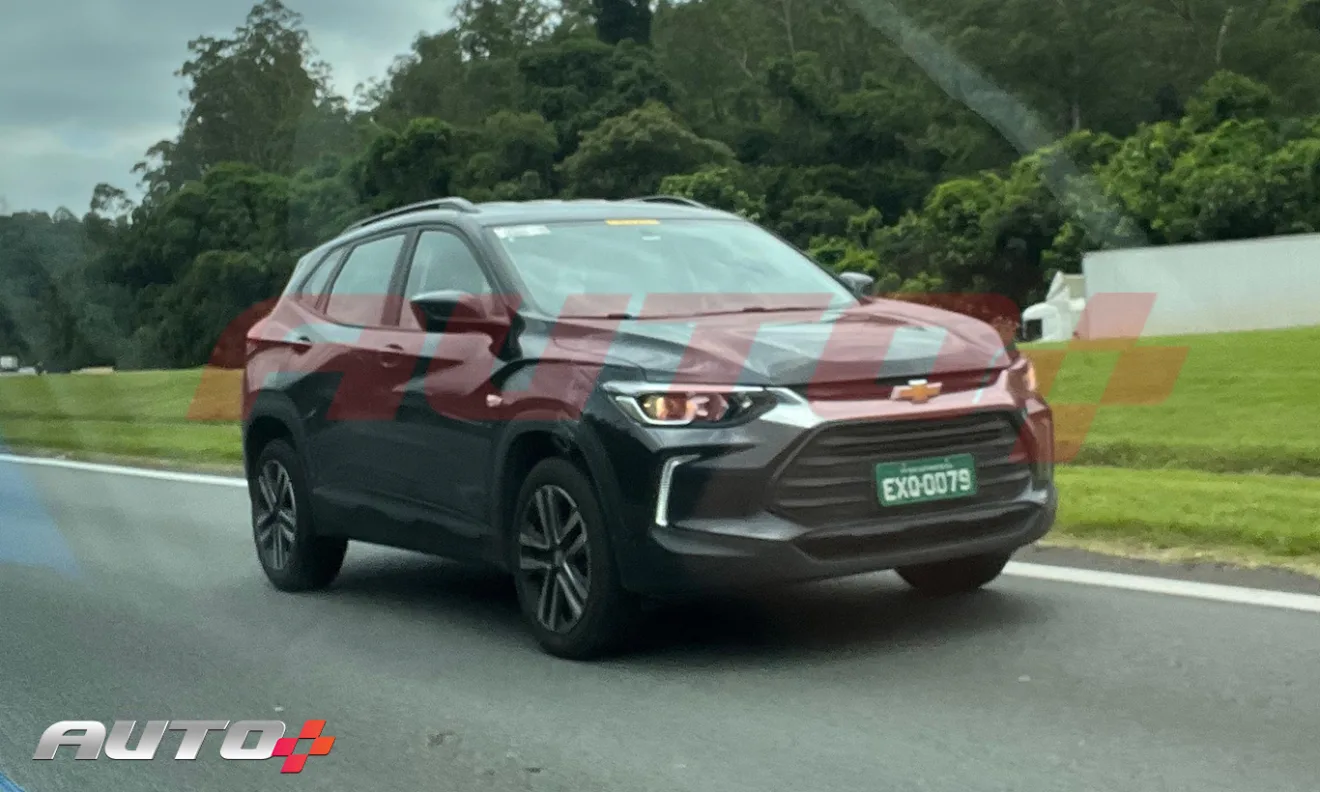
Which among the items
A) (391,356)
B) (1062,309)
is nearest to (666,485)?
(391,356)

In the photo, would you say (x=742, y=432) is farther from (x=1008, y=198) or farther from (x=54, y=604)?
(x=1008, y=198)

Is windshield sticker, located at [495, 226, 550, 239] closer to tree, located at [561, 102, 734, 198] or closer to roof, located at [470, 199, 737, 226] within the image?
roof, located at [470, 199, 737, 226]

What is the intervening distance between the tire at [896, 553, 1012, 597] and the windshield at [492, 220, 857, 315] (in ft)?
4.03

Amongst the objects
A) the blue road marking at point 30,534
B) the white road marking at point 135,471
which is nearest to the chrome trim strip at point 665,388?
the blue road marking at point 30,534

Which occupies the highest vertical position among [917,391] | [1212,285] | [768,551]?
[917,391]

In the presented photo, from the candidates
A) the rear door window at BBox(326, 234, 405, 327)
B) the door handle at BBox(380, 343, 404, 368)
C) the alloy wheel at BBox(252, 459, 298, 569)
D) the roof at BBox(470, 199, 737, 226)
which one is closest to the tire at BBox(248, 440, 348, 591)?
the alloy wheel at BBox(252, 459, 298, 569)

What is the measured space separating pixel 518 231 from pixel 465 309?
70cm

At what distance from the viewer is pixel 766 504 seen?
641cm

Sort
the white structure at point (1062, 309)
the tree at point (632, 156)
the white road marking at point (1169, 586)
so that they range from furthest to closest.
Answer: the tree at point (632, 156), the white structure at point (1062, 309), the white road marking at point (1169, 586)

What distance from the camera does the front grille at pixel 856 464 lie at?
21.0 feet

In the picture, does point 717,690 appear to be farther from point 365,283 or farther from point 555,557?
point 365,283

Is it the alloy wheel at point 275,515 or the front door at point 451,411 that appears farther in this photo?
the alloy wheel at point 275,515

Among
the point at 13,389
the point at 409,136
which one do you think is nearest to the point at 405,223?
the point at 13,389

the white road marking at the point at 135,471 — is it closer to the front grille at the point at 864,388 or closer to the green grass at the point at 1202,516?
the green grass at the point at 1202,516
